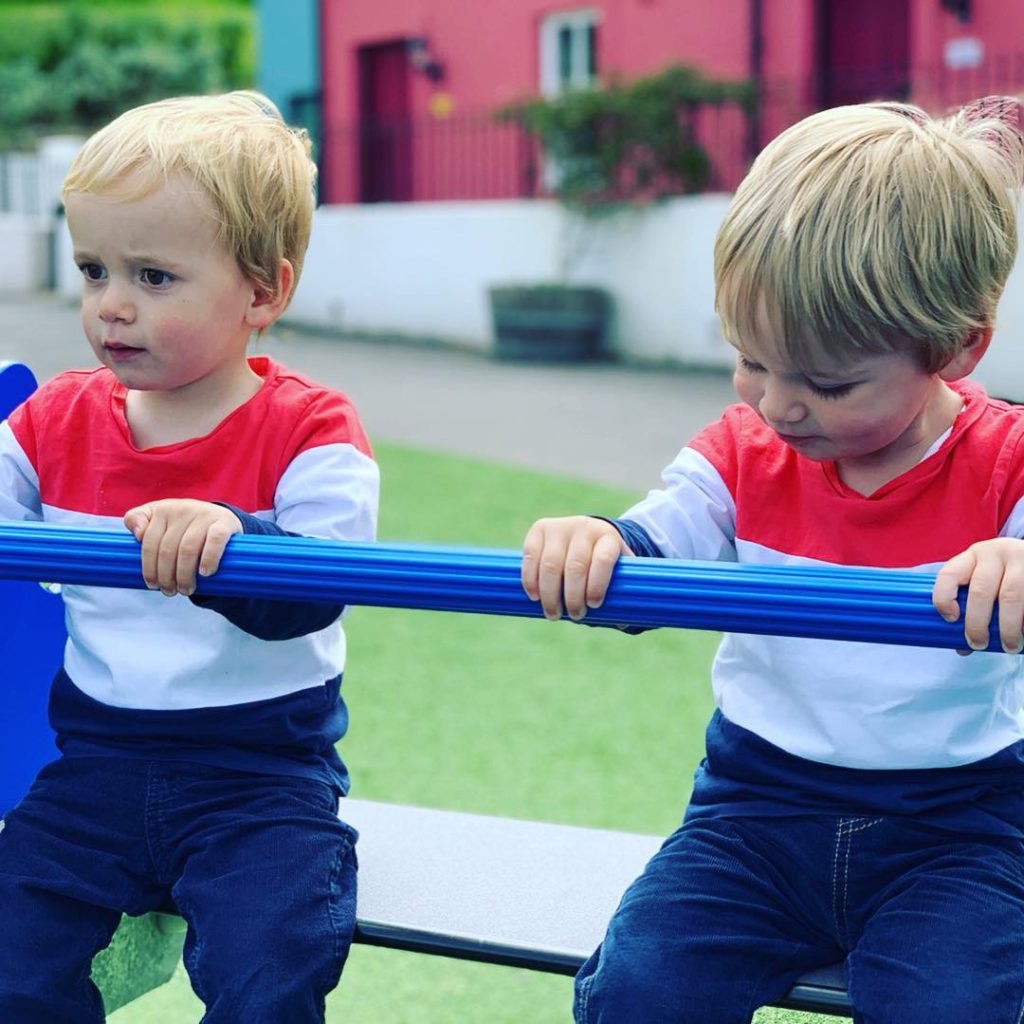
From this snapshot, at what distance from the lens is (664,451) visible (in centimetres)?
714

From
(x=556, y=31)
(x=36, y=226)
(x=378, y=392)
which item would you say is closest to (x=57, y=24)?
(x=36, y=226)

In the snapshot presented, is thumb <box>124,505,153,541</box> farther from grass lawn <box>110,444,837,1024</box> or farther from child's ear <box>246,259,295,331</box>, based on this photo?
grass lawn <box>110,444,837,1024</box>

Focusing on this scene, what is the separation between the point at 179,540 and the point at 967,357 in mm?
758

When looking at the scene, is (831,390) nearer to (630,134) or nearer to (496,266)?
(630,134)

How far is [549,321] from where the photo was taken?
1066cm

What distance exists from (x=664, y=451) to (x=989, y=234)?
18.3 ft

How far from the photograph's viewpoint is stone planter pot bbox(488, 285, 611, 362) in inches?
421

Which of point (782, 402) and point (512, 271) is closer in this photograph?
point (782, 402)

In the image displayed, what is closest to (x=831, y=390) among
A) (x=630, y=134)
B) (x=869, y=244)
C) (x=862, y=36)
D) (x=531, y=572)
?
(x=869, y=244)

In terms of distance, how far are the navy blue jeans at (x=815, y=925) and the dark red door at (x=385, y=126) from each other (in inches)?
464

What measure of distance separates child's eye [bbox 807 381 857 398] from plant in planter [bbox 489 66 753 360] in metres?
9.14

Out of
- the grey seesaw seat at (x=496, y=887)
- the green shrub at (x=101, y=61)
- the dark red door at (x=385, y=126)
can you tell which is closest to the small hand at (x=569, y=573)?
the grey seesaw seat at (x=496, y=887)

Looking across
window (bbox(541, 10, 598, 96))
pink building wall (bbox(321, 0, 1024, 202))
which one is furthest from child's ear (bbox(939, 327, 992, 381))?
window (bbox(541, 10, 598, 96))

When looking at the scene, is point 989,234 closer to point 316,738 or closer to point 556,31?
point 316,738
